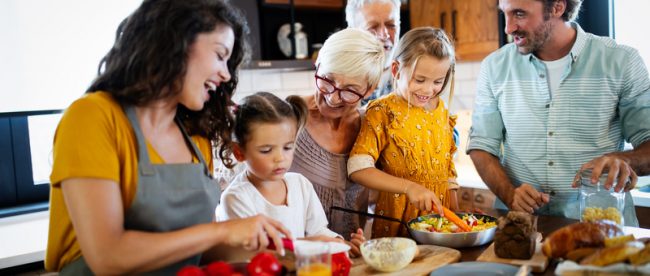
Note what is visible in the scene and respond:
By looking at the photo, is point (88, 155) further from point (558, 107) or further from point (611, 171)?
point (558, 107)

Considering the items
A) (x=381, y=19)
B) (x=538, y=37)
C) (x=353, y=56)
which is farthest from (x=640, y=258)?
(x=381, y=19)

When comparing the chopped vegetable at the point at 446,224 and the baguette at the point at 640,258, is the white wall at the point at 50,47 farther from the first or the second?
the baguette at the point at 640,258

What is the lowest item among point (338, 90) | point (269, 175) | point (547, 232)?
point (547, 232)

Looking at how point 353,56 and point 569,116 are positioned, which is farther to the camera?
point 569,116

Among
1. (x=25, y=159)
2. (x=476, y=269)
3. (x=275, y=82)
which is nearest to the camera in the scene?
(x=476, y=269)

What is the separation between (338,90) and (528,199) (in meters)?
0.79

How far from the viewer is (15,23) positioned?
9.67 feet

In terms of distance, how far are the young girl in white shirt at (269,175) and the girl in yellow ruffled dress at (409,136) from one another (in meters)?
0.30

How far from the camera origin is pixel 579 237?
4.78 ft

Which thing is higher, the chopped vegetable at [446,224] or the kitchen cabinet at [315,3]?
the kitchen cabinet at [315,3]

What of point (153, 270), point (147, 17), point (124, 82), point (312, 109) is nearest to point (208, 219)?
point (153, 270)

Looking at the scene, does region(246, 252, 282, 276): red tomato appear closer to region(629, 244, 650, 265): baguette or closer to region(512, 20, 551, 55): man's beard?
region(629, 244, 650, 265): baguette

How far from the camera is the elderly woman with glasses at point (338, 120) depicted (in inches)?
78.0

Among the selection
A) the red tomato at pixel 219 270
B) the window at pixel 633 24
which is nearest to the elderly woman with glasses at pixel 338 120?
the red tomato at pixel 219 270
